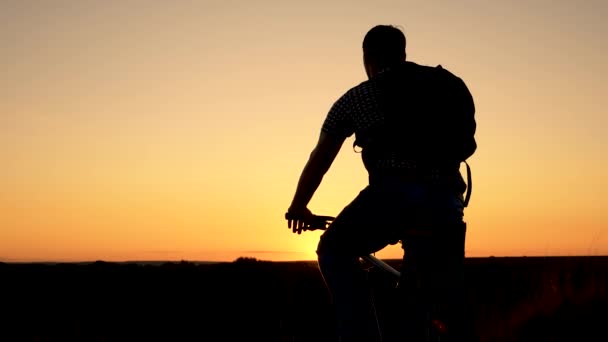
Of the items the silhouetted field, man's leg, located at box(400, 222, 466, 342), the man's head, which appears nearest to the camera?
man's leg, located at box(400, 222, 466, 342)

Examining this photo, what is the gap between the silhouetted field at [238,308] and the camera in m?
9.17

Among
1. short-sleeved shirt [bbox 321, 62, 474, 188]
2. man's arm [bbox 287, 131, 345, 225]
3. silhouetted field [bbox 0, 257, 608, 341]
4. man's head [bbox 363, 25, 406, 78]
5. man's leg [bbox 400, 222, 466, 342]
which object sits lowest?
silhouetted field [bbox 0, 257, 608, 341]

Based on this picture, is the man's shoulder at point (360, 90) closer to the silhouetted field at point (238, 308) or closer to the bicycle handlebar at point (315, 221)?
the bicycle handlebar at point (315, 221)

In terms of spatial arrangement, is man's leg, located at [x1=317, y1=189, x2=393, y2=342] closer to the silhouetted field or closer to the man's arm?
the man's arm

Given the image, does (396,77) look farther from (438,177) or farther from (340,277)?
(340,277)

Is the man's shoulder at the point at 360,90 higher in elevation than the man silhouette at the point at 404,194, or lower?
higher

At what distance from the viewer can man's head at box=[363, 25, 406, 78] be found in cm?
423

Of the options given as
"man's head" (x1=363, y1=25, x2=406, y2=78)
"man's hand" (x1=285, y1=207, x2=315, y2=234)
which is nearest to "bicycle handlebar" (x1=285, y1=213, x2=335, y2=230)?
"man's hand" (x1=285, y1=207, x2=315, y2=234)

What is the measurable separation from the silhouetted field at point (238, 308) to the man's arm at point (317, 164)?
105cm

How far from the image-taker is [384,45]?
A: 423cm

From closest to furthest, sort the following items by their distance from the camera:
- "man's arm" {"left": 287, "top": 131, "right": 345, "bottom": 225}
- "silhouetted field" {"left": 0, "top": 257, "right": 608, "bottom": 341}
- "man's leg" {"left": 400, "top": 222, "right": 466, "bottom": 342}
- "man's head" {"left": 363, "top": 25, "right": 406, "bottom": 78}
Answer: "man's leg" {"left": 400, "top": 222, "right": 466, "bottom": 342} → "man's arm" {"left": 287, "top": 131, "right": 345, "bottom": 225} → "man's head" {"left": 363, "top": 25, "right": 406, "bottom": 78} → "silhouetted field" {"left": 0, "top": 257, "right": 608, "bottom": 341}

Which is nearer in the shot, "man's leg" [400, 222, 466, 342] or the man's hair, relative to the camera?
"man's leg" [400, 222, 466, 342]

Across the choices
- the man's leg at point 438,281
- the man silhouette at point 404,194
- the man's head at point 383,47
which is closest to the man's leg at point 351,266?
the man silhouette at point 404,194

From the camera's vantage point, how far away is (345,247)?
4.01 meters
